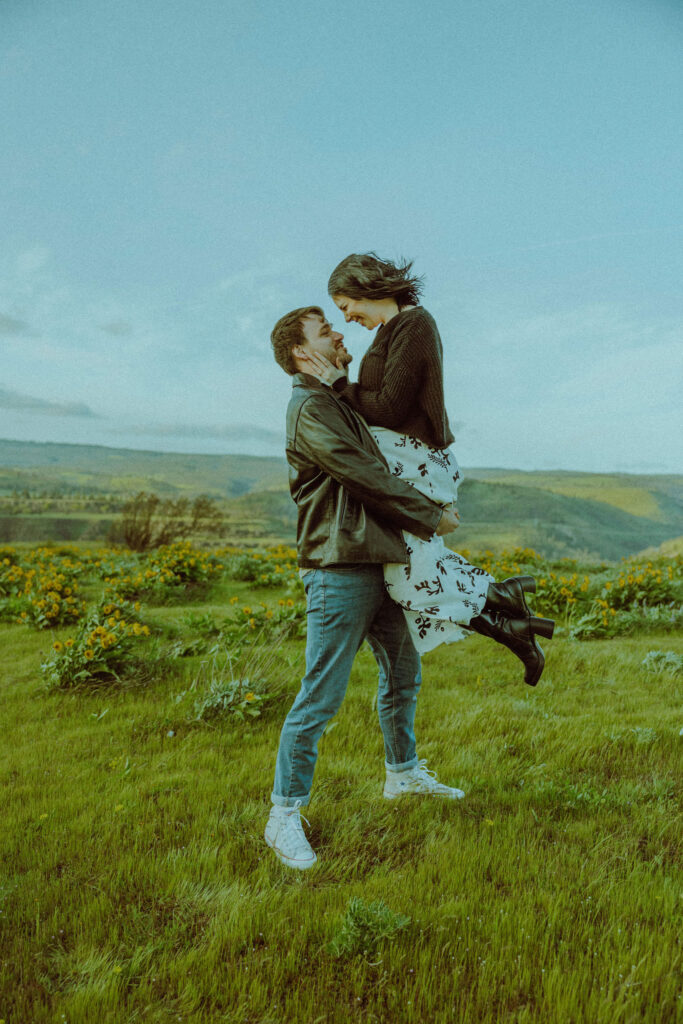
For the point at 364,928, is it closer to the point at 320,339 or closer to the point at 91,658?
the point at 320,339

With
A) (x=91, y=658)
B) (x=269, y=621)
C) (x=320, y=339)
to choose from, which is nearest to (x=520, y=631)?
(x=320, y=339)

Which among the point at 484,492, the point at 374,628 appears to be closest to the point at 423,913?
the point at 374,628

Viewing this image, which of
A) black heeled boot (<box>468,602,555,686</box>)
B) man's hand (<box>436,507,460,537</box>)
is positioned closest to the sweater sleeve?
man's hand (<box>436,507,460,537</box>)

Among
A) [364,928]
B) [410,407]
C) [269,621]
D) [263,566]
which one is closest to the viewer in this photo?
[364,928]

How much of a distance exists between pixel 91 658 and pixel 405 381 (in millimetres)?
3754

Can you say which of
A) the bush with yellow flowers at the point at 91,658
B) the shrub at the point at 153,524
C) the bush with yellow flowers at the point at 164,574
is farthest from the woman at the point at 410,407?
the shrub at the point at 153,524

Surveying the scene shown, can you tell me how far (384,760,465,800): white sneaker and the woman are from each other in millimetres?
737

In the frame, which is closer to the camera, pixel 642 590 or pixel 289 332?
pixel 289 332

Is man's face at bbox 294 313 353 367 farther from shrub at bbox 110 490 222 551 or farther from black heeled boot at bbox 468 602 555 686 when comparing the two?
shrub at bbox 110 490 222 551

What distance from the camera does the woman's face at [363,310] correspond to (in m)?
2.93

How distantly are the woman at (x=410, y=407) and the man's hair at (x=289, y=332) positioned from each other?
0.37 feet

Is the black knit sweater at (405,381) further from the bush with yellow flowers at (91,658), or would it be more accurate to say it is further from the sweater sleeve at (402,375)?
the bush with yellow flowers at (91,658)

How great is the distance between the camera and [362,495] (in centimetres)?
270

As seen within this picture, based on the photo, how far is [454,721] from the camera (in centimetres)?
438
